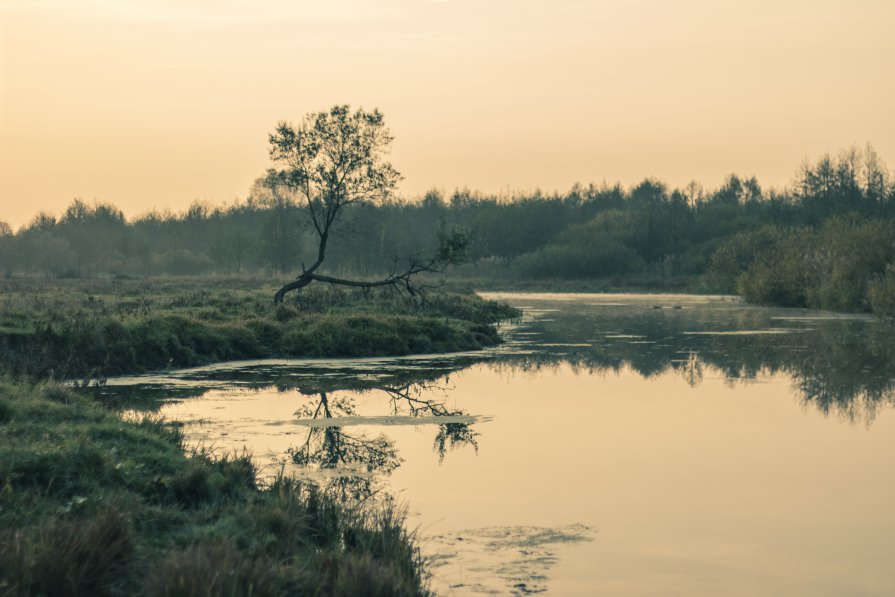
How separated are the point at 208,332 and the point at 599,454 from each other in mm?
15258

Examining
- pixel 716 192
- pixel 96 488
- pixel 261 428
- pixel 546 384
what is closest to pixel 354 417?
pixel 261 428

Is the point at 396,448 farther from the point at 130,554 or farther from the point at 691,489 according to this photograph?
the point at 130,554

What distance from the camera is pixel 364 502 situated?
36.3 ft

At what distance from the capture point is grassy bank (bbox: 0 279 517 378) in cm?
2344

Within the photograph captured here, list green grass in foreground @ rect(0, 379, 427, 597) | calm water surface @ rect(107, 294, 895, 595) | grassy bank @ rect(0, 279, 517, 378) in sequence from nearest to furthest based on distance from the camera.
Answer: green grass in foreground @ rect(0, 379, 427, 597) < calm water surface @ rect(107, 294, 895, 595) < grassy bank @ rect(0, 279, 517, 378)

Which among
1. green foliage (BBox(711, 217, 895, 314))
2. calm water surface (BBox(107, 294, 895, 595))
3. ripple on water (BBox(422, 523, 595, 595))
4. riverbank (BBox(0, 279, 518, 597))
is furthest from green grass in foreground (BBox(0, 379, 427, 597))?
green foliage (BBox(711, 217, 895, 314))

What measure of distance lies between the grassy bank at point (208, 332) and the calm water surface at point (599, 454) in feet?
5.03

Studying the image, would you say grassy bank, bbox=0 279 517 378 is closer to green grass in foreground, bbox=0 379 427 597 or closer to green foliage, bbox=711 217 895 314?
green grass in foreground, bbox=0 379 427 597

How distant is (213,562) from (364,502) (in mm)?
3760

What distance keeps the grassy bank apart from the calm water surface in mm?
1534

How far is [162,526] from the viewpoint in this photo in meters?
9.13

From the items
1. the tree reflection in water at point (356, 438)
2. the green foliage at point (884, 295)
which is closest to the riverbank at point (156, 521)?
the tree reflection in water at point (356, 438)

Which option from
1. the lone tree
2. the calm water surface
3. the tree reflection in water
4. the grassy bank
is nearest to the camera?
the calm water surface

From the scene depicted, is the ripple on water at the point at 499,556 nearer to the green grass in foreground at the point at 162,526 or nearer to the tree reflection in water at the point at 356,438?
the green grass in foreground at the point at 162,526
